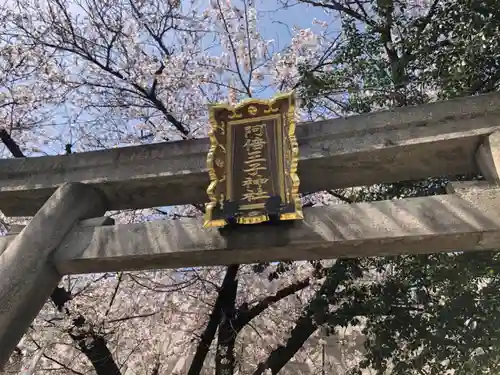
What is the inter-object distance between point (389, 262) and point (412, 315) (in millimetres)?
621

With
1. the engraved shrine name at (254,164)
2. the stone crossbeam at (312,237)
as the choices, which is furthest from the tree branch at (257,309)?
the engraved shrine name at (254,164)

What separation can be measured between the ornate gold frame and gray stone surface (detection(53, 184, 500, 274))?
0.24 feet

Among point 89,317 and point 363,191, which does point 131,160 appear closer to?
point 363,191

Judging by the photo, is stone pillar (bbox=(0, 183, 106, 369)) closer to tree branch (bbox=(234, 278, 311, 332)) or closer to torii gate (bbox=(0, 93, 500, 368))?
torii gate (bbox=(0, 93, 500, 368))

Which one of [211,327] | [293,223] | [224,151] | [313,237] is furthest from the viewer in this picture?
[211,327]

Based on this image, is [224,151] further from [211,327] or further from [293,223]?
[211,327]

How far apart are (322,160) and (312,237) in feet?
2.12

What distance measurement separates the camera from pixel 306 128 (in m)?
3.51

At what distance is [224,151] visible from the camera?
3.50 metres

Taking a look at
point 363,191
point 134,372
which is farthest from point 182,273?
point 363,191

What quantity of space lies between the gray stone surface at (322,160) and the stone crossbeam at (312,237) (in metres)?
0.42

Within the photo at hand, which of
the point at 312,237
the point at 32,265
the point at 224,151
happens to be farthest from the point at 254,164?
the point at 32,265

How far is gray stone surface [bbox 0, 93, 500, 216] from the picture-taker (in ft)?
10.6

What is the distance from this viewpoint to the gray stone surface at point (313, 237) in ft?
9.29
